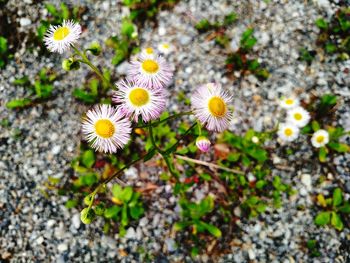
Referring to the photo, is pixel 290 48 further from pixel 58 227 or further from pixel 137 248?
pixel 58 227

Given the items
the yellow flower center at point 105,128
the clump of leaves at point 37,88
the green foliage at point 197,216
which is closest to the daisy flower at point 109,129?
the yellow flower center at point 105,128

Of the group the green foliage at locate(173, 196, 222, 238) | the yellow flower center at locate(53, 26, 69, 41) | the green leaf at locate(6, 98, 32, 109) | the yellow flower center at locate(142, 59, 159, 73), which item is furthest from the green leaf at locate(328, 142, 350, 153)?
the green leaf at locate(6, 98, 32, 109)

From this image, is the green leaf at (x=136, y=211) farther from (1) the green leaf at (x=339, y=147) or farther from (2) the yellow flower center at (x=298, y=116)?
(1) the green leaf at (x=339, y=147)

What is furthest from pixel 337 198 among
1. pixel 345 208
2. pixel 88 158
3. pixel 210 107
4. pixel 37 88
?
pixel 37 88

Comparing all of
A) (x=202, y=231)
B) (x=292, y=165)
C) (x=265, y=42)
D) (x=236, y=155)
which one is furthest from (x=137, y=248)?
(x=265, y=42)

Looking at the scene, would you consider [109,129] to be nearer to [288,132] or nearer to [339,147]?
[288,132]
